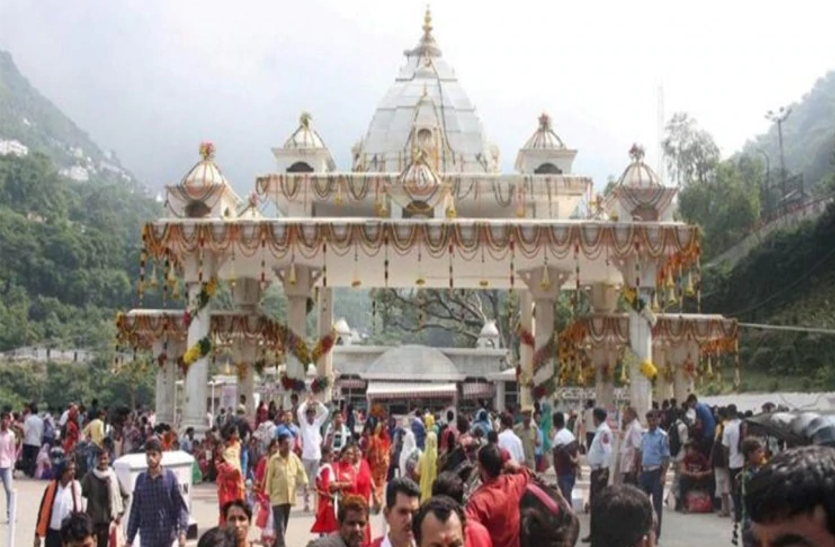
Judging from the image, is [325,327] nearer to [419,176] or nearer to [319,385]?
[319,385]

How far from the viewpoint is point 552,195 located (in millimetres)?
28703

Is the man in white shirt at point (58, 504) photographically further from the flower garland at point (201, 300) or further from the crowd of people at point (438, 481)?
the flower garland at point (201, 300)

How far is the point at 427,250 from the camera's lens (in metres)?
24.8

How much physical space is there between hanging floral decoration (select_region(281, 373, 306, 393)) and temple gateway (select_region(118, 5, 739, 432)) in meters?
0.04

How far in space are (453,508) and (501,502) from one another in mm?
1559

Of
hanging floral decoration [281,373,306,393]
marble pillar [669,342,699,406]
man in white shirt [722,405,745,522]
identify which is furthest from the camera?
marble pillar [669,342,699,406]

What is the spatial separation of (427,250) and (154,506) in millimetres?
16048

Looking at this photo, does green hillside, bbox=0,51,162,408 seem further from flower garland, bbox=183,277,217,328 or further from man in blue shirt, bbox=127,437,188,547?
man in blue shirt, bbox=127,437,188,547

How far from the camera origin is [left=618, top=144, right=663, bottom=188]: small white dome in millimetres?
24656

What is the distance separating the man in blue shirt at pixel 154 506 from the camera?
29.5 ft

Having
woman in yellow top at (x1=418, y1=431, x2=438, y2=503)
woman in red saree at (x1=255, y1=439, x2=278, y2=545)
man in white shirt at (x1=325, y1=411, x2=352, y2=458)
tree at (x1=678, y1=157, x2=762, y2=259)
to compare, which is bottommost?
woman in red saree at (x1=255, y1=439, x2=278, y2=545)

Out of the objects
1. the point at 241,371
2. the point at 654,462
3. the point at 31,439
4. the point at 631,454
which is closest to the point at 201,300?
the point at 31,439

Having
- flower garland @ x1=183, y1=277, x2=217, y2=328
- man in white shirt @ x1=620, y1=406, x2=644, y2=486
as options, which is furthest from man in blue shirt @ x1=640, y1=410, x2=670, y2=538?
flower garland @ x1=183, y1=277, x2=217, y2=328

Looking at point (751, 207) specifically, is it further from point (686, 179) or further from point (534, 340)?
point (534, 340)
